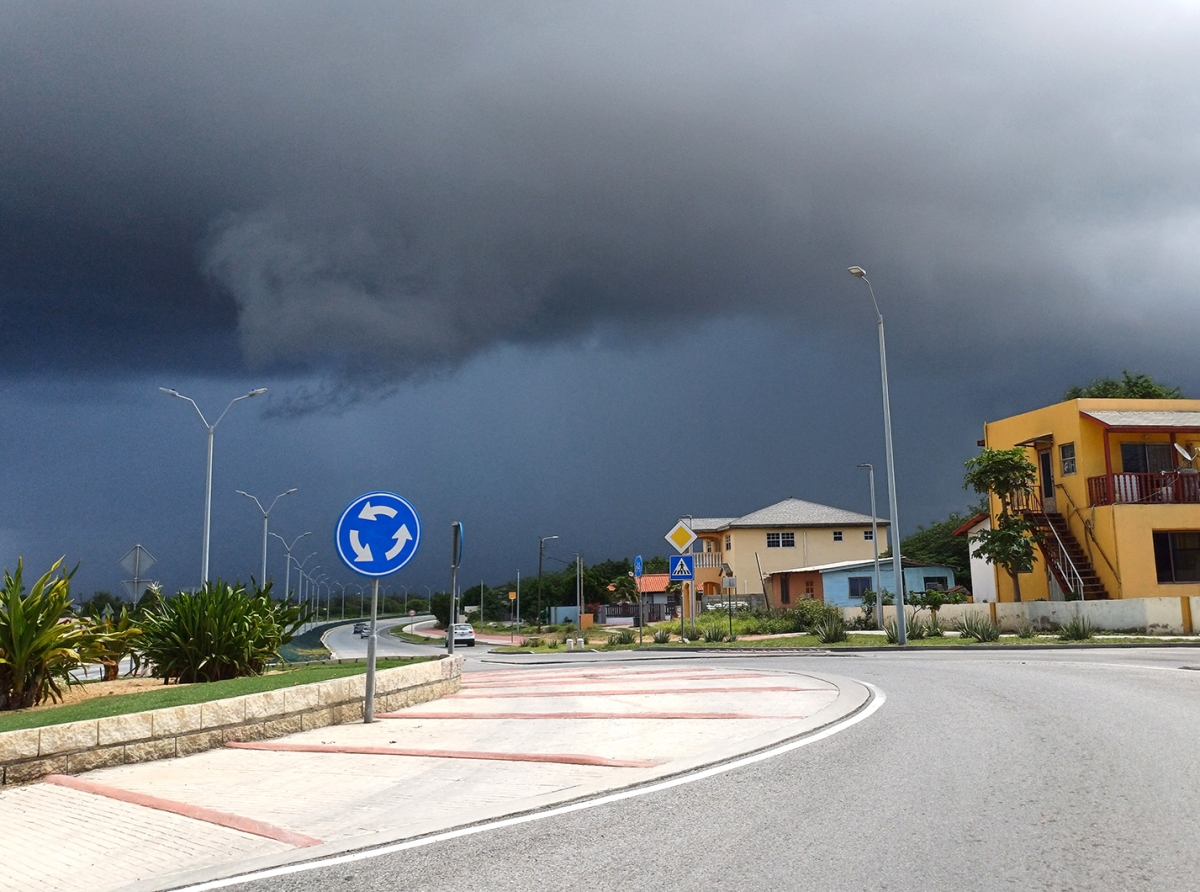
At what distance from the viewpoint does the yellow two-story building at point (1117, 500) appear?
32.7m

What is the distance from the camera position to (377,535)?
1080cm

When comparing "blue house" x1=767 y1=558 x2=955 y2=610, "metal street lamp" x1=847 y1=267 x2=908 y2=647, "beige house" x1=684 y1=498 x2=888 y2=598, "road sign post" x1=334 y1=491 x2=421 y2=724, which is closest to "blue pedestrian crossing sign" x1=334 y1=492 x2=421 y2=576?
"road sign post" x1=334 y1=491 x2=421 y2=724

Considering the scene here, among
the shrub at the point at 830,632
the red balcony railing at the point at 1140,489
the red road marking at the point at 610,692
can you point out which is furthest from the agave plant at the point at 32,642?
the red balcony railing at the point at 1140,489

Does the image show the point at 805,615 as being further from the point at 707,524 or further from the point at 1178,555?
the point at 707,524

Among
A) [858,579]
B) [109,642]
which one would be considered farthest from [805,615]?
[109,642]

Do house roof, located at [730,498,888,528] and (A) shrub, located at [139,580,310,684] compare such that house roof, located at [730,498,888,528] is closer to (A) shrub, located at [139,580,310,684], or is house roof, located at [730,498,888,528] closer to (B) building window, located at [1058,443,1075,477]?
(B) building window, located at [1058,443,1075,477]

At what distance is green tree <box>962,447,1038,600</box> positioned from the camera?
33.2 meters

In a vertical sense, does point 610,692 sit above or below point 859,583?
below

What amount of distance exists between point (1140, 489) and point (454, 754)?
107 ft

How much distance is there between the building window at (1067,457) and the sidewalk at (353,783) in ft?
89.6

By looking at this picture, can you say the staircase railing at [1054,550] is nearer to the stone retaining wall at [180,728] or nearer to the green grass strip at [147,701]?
the stone retaining wall at [180,728]

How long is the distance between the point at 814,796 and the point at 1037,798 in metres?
1.45

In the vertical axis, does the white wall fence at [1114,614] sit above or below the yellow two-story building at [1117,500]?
below

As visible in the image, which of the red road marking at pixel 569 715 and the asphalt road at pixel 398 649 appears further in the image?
the asphalt road at pixel 398 649
